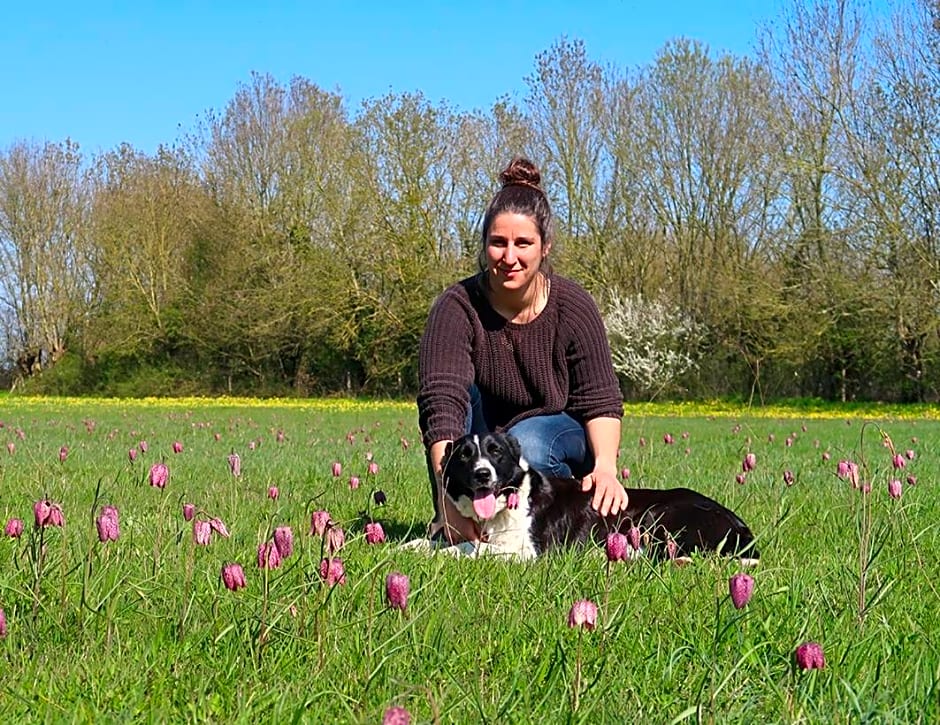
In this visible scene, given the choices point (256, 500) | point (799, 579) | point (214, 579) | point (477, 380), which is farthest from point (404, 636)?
point (256, 500)

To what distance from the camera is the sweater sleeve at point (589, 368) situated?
224 inches

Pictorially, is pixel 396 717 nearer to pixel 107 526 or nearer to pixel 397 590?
pixel 397 590

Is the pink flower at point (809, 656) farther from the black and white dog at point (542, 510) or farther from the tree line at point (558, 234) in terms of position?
the tree line at point (558, 234)

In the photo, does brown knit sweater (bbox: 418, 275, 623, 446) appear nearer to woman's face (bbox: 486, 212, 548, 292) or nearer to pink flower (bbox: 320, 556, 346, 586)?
woman's face (bbox: 486, 212, 548, 292)

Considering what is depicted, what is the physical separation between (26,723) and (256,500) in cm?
414

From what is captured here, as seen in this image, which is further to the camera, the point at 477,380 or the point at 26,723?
the point at 477,380

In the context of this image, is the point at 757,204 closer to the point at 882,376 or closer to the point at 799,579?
the point at 882,376

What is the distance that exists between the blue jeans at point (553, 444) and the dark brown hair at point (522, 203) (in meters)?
0.82

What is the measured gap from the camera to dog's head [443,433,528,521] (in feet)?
16.1

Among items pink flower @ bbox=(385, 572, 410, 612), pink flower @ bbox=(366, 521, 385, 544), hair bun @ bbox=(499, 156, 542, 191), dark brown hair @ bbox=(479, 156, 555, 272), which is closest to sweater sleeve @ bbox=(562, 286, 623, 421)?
dark brown hair @ bbox=(479, 156, 555, 272)

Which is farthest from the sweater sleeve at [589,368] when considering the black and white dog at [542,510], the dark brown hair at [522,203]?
the black and white dog at [542,510]

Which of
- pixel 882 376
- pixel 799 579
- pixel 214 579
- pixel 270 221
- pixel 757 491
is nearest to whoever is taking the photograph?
pixel 214 579

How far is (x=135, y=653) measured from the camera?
8.98ft

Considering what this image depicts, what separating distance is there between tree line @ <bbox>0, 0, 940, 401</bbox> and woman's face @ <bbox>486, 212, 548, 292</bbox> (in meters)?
27.2
